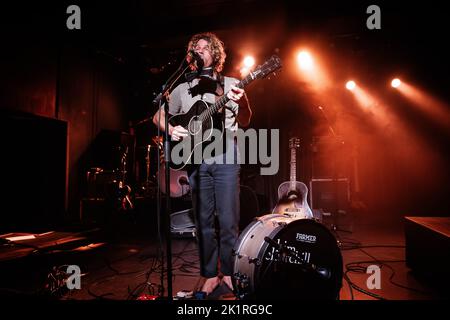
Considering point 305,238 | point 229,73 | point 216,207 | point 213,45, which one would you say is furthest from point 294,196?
point 229,73

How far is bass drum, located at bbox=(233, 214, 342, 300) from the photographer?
1937 millimetres

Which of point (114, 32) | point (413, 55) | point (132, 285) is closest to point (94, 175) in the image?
point (114, 32)

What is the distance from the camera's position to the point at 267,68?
2.38m

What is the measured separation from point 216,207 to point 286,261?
81cm

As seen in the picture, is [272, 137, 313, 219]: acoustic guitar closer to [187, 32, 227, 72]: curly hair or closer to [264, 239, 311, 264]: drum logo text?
[187, 32, 227, 72]: curly hair

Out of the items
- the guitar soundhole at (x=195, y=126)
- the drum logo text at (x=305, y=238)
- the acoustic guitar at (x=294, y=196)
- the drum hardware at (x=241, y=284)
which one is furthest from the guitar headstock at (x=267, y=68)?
the acoustic guitar at (x=294, y=196)

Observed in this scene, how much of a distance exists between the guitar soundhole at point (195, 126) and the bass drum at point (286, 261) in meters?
0.94

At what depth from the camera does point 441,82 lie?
681 centimetres

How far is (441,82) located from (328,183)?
3.82 m

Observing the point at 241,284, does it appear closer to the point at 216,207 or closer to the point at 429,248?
the point at 216,207

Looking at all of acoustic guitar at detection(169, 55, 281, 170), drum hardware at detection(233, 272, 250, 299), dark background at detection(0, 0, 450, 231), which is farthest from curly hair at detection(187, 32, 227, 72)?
dark background at detection(0, 0, 450, 231)

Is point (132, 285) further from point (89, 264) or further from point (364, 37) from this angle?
point (364, 37)

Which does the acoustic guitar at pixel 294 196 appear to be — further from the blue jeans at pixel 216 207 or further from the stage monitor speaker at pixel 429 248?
the blue jeans at pixel 216 207

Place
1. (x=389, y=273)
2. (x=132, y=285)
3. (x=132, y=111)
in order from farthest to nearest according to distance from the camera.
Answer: (x=132, y=111) < (x=389, y=273) < (x=132, y=285)
